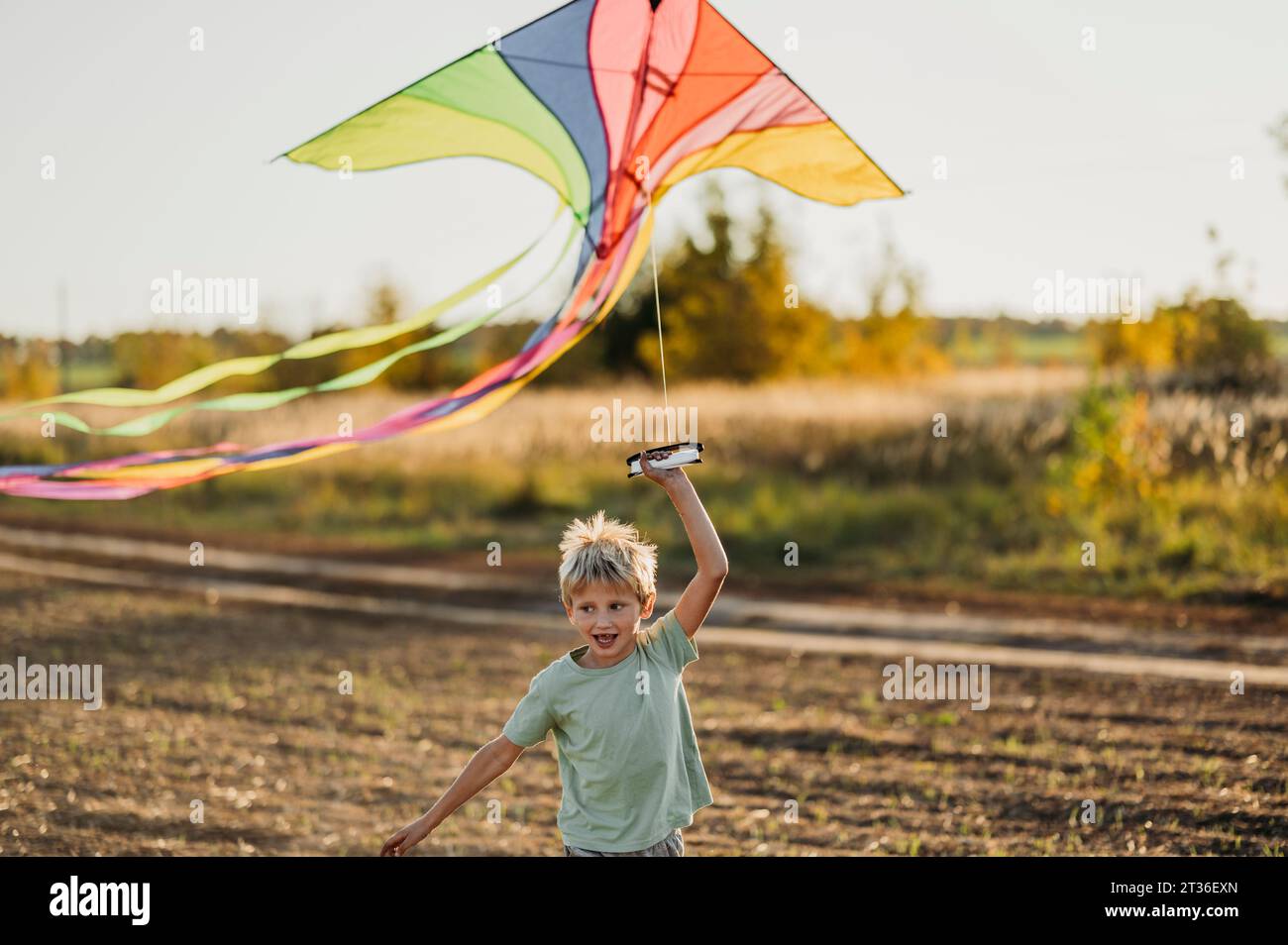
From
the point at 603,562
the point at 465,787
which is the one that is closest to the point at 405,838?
the point at 465,787

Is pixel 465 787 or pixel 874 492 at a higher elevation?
pixel 874 492

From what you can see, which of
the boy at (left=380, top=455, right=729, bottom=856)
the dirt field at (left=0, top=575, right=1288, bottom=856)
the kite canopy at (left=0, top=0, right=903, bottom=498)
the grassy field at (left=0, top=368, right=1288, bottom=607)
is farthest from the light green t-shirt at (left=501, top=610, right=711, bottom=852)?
the grassy field at (left=0, top=368, right=1288, bottom=607)

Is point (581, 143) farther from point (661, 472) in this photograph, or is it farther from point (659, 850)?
point (659, 850)

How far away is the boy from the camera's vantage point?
3576 mm

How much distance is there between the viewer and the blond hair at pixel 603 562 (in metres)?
3.57

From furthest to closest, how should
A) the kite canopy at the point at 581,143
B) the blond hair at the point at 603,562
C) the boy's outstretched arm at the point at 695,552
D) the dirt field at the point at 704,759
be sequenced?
the dirt field at the point at 704,759, the kite canopy at the point at 581,143, the boy's outstretched arm at the point at 695,552, the blond hair at the point at 603,562

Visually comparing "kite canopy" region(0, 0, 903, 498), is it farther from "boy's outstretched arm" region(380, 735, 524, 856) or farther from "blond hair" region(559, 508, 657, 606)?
"boy's outstretched arm" region(380, 735, 524, 856)

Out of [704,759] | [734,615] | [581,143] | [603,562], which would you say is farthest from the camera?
[734,615]

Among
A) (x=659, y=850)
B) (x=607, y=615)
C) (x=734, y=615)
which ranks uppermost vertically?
(x=607, y=615)

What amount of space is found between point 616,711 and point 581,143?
255cm

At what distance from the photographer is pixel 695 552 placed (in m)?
3.74

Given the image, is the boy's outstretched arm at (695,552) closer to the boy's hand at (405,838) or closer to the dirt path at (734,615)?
the boy's hand at (405,838)

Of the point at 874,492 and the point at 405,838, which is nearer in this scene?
the point at 405,838

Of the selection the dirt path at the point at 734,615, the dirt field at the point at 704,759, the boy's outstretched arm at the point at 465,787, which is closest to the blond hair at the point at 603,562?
the boy's outstretched arm at the point at 465,787
